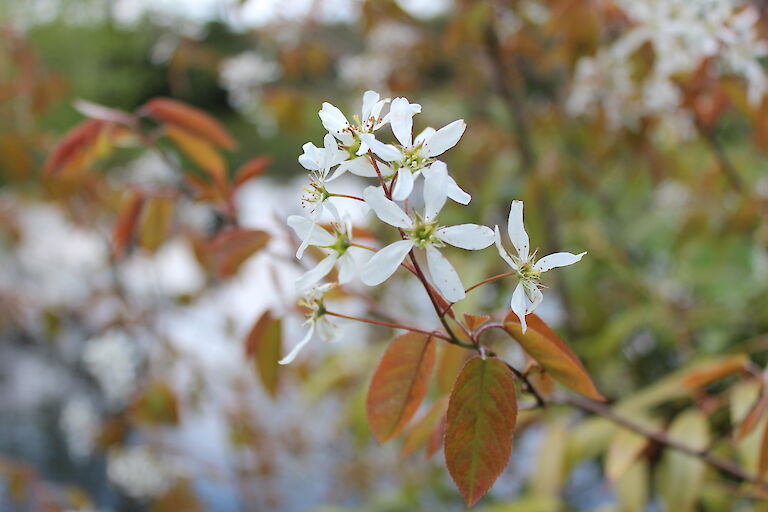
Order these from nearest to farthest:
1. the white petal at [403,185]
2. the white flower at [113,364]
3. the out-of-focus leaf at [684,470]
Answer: the white petal at [403,185] < the out-of-focus leaf at [684,470] < the white flower at [113,364]

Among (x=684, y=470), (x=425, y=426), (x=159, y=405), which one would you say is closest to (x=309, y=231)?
(x=425, y=426)

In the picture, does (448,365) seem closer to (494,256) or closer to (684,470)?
(684,470)

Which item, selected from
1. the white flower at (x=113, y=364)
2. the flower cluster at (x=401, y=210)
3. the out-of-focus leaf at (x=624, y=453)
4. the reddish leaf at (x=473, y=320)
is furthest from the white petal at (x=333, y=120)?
the white flower at (x=113, y=364)

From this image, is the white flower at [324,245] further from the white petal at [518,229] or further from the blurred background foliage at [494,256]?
the blurred background foliage at [494,256]

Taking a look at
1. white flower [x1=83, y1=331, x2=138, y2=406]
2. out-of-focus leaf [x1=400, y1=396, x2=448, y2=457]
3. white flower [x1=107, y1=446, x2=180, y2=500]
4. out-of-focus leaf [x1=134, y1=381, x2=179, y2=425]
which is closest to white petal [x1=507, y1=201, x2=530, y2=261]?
out-of-focus leaf [x1=400, y1=396, x2=448, y2=457]

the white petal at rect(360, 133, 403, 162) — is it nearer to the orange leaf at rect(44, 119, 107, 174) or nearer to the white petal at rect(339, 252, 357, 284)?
the white petal at rect(339, 252, 357, 284)
